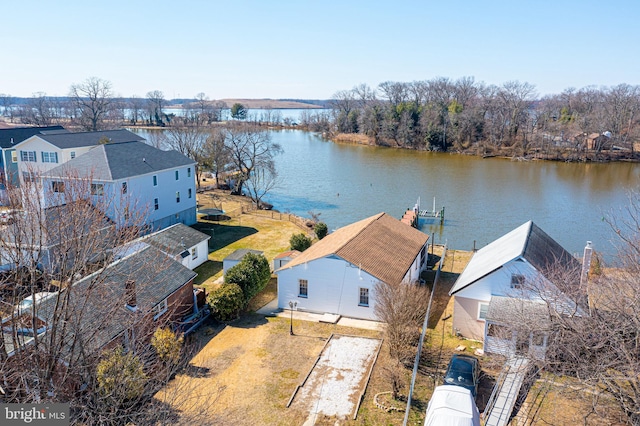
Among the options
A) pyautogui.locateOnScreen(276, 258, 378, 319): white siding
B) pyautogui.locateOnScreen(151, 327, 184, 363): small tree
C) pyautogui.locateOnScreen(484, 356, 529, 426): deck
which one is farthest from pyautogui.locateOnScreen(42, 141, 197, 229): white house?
pyautogui.locateOnScreen(484, 356, 529, 426): deck

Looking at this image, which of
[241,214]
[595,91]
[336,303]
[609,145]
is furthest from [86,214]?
[595,91]

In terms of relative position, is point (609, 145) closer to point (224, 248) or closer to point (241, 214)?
point (241, 214)

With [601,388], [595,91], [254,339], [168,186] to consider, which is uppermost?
[595,91]

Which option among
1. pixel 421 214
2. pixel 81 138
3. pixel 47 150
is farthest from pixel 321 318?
pixel 81 138

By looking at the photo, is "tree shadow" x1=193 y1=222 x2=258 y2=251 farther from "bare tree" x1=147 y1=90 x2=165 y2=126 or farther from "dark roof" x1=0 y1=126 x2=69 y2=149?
"bare tree" x1=147 y1=90 x2=165 y2=126

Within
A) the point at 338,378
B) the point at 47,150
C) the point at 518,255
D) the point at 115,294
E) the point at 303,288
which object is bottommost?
the point at 338,378

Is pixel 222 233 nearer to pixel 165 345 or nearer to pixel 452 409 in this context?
pixel 165 345
